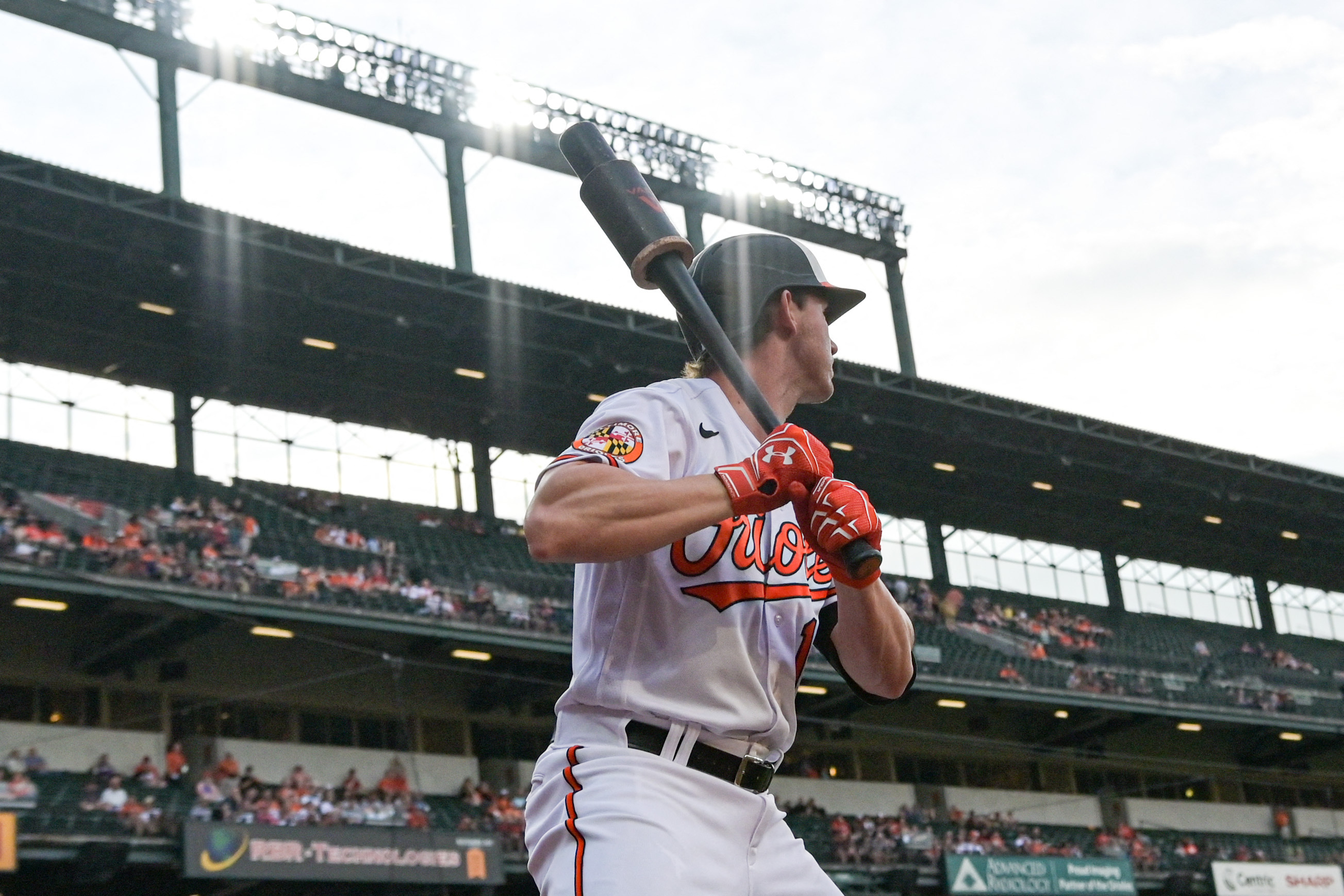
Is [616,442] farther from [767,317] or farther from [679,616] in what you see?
[767,317]

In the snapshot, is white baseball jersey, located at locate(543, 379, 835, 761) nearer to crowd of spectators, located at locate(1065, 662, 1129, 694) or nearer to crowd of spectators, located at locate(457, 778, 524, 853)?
crowd of spectators, located at locate(457, 778, 524, 853)

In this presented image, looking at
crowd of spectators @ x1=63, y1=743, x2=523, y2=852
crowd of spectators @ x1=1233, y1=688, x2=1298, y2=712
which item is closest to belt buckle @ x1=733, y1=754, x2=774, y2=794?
crowd of spectators @ x1=63, y1=743, x2=523, y2=852

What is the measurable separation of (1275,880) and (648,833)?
A: 33.2 meters

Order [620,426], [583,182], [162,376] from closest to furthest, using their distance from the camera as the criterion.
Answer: [620,426]
[583,182]
[162,376]

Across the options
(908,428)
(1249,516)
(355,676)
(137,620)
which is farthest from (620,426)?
(1249,516)

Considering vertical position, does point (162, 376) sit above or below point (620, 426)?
above

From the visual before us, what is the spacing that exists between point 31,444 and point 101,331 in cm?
247

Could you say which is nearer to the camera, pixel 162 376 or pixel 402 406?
pixel 162 376

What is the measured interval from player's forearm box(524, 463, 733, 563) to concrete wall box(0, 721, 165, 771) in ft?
70.8

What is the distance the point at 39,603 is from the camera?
890 inches

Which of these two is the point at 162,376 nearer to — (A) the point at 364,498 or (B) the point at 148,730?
(A) the point at 364,498

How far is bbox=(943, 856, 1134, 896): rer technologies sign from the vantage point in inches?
1104

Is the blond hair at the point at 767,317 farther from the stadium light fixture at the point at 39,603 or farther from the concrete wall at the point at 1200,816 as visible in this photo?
the concrete wall at the point at 1200,816

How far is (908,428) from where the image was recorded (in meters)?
35.1
